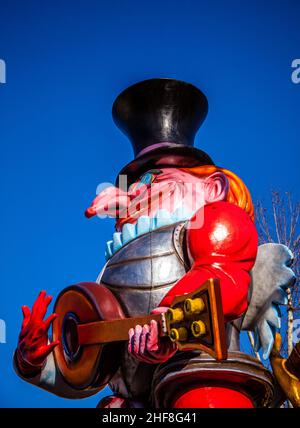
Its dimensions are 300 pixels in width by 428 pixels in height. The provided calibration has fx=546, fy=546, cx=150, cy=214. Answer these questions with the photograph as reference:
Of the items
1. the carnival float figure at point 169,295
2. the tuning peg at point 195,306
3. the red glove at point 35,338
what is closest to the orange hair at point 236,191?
the carnival float figure at point 169,295

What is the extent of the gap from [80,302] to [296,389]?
1252mm

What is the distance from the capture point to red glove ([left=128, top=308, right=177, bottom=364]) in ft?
7.46

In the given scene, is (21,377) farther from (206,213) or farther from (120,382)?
(206,213)

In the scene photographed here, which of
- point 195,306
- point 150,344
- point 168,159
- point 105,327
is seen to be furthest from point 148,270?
point 168,159

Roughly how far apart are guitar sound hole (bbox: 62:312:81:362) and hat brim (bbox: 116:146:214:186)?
0.97m

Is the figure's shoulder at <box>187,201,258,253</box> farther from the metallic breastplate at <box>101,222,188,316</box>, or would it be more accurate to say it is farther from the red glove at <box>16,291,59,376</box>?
the red glove at <box>16,291,59,376</box>

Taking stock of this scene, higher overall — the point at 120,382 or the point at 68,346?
the point at 68,346

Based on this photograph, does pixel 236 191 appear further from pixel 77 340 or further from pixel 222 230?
pixel 77 340

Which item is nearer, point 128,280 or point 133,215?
point 128,280

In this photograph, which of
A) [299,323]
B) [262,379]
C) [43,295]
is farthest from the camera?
[299,323]

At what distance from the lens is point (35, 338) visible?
9.70 feet

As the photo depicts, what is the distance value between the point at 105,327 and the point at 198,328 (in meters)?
0.68

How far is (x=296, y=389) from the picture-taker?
2941 millimetres
